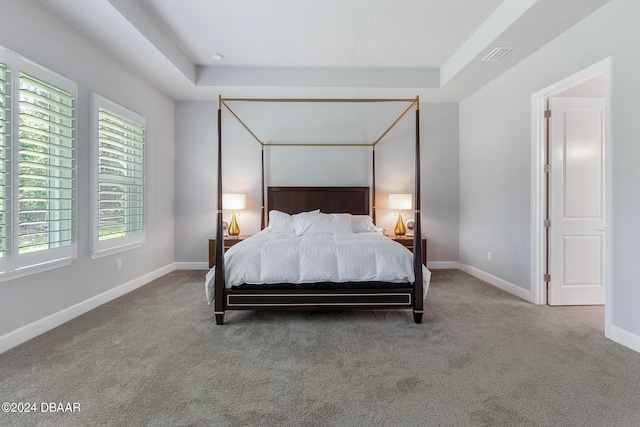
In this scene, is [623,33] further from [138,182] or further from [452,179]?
[138,182]

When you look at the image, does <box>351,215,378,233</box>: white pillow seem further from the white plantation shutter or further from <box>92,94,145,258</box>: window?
the white plantation shutter

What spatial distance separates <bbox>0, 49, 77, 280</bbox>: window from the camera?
220cm

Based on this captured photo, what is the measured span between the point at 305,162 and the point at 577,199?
3.55 m

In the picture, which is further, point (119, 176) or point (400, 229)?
point (400, 229)

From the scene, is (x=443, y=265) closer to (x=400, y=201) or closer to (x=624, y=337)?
(x=400, y=201)

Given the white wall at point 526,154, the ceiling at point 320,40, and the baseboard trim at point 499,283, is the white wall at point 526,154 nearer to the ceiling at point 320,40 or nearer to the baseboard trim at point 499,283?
the baseboard trim at point 499,283

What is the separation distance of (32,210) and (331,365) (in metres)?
2.64

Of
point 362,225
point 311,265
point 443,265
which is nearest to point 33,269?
point 311,265

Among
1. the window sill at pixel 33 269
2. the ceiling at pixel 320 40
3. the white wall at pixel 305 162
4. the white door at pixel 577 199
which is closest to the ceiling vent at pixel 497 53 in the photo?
the ceiling at pixel 320 40

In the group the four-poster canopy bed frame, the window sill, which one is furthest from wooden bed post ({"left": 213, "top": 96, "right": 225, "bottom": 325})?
the window sill

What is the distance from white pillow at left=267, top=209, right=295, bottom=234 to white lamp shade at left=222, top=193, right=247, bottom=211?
54 cm

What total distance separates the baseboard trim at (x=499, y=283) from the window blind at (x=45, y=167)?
481 centimetres

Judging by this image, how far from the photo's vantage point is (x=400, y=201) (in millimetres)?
4598

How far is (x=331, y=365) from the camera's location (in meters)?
2.00
